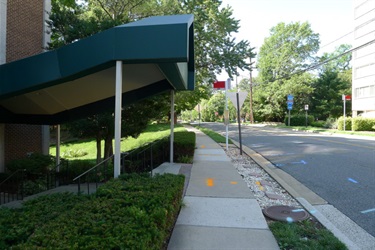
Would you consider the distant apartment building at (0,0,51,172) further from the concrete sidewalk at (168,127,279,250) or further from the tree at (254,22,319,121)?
the tree at (254,22,319,121)

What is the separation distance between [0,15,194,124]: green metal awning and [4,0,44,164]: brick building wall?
3.07 m

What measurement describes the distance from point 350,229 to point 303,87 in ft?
148

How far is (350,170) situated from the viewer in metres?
8.98

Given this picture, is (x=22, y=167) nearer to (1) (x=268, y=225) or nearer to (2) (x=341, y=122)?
(1) (x=268, y=225)

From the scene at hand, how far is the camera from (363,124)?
28047 mm

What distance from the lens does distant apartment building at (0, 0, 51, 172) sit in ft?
33.6

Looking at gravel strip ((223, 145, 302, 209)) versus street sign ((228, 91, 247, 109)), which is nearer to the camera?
gravel strip ((223, 145, 302, 209))

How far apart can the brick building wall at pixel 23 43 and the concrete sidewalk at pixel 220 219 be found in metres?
7.14

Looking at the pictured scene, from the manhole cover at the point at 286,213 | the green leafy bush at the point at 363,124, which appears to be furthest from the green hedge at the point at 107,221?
the green leafy bush at the point at 363,124

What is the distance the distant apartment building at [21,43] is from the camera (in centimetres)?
1024

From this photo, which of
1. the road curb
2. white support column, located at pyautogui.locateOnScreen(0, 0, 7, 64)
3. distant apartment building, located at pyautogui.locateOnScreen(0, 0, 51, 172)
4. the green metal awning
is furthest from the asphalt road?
white support column, located at pyautogui.locateOnScreen(0, 0, 7, 64)

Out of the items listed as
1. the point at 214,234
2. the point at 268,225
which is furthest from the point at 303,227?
the point at 214,234

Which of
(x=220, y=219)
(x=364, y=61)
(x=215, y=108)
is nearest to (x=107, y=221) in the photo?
(x=220, y=219)

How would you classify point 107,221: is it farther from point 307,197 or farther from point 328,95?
point 328,95
